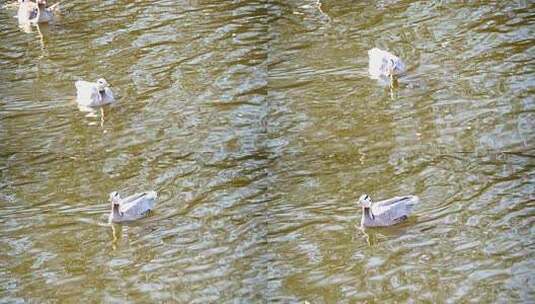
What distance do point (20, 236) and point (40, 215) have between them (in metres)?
0.26

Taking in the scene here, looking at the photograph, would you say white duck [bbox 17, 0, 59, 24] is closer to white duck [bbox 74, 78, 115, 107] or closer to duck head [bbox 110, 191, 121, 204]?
white duck [bbox 74, 78, 115, 107]

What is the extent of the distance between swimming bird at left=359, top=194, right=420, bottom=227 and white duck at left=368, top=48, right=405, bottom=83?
189cm

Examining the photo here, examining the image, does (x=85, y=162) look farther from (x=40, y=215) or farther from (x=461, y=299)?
(x=461, y=299)

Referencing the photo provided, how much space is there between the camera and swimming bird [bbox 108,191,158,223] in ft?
21.9

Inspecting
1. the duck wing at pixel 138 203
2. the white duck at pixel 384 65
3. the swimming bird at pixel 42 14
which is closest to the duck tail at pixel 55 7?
the swimming bird at pixel 42 14

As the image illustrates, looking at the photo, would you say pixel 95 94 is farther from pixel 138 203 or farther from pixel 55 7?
pixel 55 7

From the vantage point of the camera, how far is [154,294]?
19.7ft

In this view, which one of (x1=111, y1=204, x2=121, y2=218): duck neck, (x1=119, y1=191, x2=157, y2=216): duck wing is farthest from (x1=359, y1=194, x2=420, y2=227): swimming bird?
(x1=111, y1=204, x2=121, y2=218): duck neck

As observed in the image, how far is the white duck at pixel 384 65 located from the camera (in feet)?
27.1

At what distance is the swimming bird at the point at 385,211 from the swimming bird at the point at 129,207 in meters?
1.24

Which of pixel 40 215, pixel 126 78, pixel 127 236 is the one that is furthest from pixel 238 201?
pixel 126 78

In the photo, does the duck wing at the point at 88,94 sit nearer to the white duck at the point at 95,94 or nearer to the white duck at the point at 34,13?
the white duck at the point at 95,94

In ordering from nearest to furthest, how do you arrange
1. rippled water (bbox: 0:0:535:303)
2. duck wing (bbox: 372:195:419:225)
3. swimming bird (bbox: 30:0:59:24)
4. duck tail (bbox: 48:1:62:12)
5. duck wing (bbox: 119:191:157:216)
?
rippled water (bbox: 0:0:535:303)
duck wing (bbox: 372:195:419:225)
duck wing (bbox: 119:191:157:216)
swimming bird (bbox: 30:0:59:24)
duck tail (bbox: 48:1:62:12)

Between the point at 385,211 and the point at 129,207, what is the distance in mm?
1452
